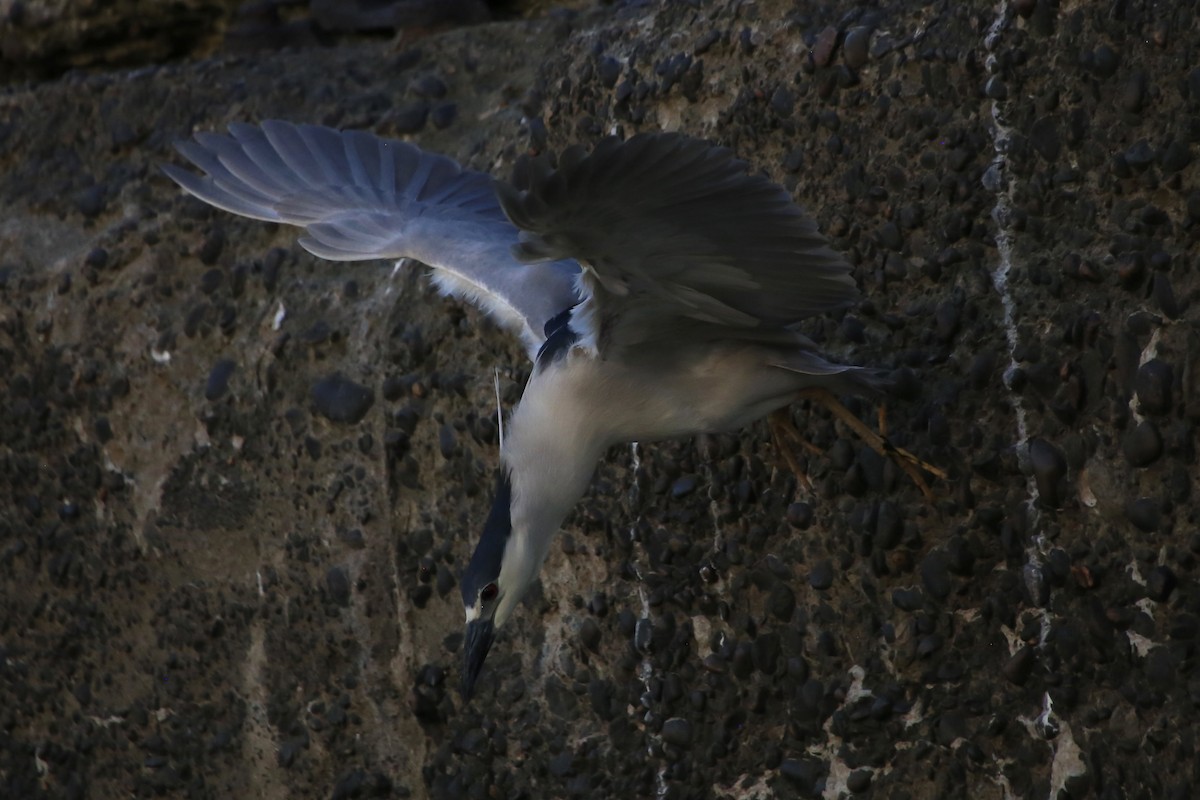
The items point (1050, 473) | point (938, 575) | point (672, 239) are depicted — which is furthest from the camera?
point (938, 575)

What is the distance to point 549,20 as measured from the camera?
3.80 meters

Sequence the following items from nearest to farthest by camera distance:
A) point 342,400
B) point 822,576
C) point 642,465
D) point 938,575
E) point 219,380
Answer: point 938,575 → point 822,576 → point 642,465 → point 342,400 → point 219,380

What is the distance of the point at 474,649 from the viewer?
8.54 feet

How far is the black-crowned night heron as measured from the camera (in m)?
2.15

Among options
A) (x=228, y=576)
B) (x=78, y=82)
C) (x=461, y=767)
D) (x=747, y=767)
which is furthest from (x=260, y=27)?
(x=747, y=767)

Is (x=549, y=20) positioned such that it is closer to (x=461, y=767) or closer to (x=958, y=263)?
(x=958, y=263)

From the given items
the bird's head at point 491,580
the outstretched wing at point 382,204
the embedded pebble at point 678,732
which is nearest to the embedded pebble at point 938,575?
the embedded pebble at point 678,732

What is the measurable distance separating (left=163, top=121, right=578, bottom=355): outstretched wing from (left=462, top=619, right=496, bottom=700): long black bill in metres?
0.59

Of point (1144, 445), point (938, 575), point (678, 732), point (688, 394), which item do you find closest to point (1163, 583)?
point (1144, 445)

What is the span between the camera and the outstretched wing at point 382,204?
2.91 meters

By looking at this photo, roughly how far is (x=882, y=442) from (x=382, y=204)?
47.7 inches

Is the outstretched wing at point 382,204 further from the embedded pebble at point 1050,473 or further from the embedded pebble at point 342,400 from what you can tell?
the embedded pebble at point 1050,473

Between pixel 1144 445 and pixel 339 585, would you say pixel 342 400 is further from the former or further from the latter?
pixel 1144 445

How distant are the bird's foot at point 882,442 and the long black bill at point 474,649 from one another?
2.27 feet
